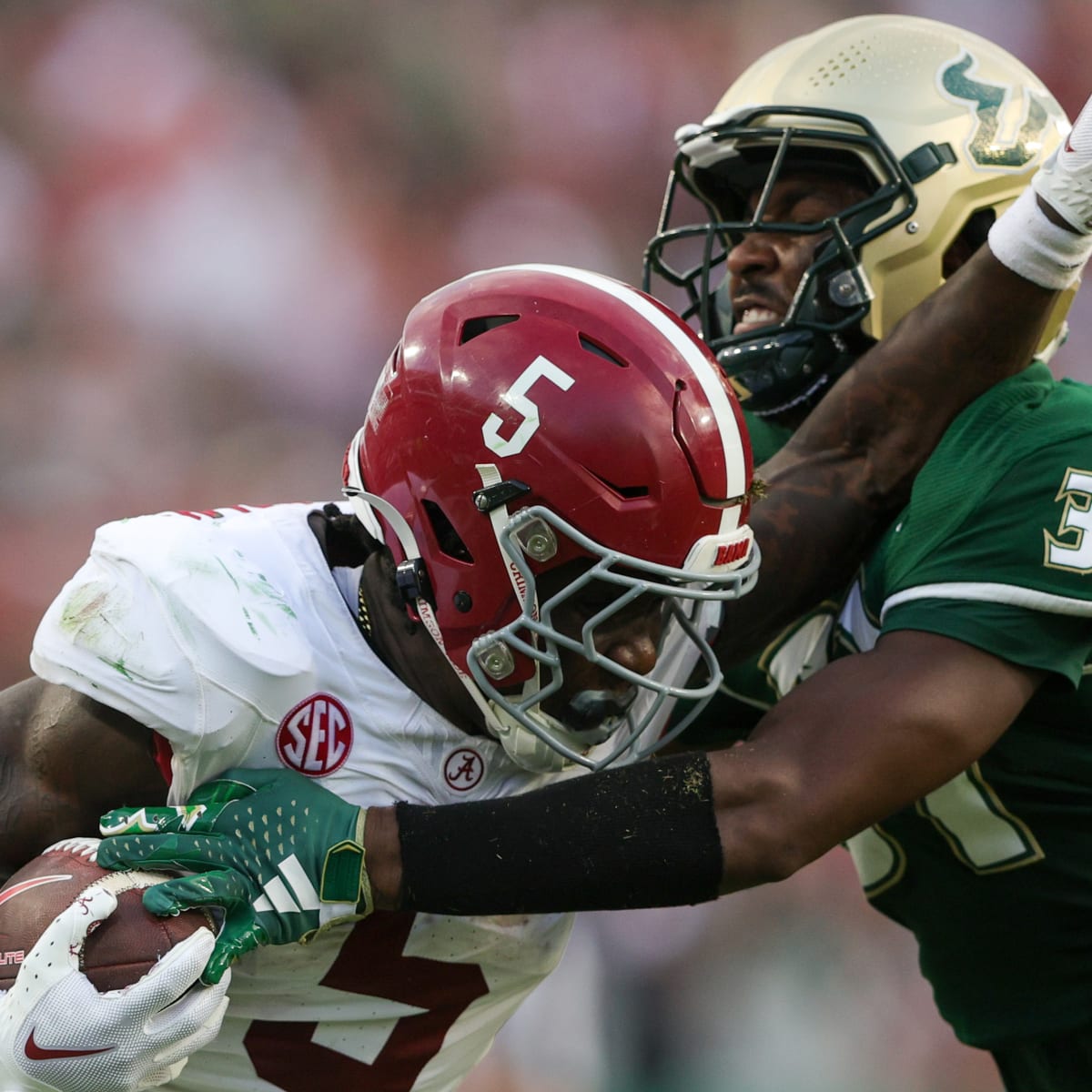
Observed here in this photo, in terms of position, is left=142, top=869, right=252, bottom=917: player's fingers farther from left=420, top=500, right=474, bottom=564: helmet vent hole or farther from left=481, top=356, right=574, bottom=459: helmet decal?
left=481, top=356, right=574, bottom=459: helmet decal

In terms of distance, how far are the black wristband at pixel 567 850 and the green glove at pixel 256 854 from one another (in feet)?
0.25

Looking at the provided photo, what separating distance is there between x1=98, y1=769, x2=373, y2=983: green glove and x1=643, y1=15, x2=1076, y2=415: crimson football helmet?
3.52ft

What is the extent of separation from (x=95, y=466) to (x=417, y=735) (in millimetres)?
2317

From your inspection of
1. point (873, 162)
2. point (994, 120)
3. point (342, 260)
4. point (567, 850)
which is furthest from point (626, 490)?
point (342, 260)

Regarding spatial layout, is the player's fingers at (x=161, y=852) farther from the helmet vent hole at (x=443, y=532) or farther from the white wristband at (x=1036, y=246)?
the white wristband at (x=1036, y=246)

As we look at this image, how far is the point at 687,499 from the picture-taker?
5.38ft

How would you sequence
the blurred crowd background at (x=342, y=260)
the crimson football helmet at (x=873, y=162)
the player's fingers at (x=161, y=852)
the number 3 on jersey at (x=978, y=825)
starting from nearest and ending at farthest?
the player's fingers at (x=161, y=852) < the number 3 on jersey at (x=978, y=825) < the crimson football helmet at (x=873, y=162) < the blurred crowd background at (x=342, y=260)

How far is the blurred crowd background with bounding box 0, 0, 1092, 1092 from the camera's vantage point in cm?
368

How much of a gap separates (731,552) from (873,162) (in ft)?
2.90

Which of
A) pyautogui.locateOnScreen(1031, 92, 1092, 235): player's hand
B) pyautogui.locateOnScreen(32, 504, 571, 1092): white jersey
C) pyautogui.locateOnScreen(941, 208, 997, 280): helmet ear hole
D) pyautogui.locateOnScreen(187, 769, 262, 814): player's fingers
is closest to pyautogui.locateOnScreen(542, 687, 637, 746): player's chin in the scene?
pyautogui.locateOnScreen(32, 504, 571, 1092): white jersey

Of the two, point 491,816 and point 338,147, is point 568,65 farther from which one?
point 491,816

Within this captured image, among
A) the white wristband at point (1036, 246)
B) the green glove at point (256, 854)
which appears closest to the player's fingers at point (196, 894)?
the green glove at point (256, 854)

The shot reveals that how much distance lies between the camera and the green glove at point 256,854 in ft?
4.89

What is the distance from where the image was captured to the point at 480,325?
1.72 m
